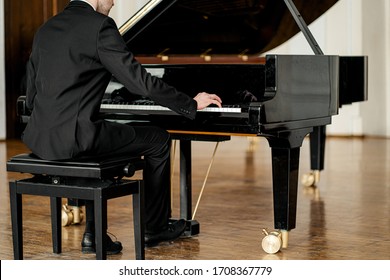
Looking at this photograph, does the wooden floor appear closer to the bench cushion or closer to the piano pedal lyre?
the piano pedal lyre

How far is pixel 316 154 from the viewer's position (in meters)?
6.38

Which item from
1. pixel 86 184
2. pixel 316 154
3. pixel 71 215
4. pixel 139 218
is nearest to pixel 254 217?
pixel 71 215

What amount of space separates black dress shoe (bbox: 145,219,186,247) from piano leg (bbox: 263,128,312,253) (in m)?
0.50

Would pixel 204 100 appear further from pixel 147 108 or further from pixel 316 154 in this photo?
pixel 316 154

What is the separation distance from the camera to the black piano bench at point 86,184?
355cm

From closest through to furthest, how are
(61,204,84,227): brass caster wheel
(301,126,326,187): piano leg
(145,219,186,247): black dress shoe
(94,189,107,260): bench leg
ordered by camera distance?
(94,189,107,260): bench leg
(145,219,186,247): black dress shoe
(61,204,84,227): brass caster wheel
(301,126,326,187): piano leg

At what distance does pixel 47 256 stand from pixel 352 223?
72.9 inches

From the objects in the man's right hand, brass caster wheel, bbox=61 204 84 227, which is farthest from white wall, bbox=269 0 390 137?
the man's right hand

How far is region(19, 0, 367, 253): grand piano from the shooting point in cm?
407

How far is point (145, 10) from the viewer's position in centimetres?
460

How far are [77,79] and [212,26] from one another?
6.77 ft

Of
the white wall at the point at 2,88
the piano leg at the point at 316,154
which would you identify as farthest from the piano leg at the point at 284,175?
Result: the white wall at the point at 2,88
